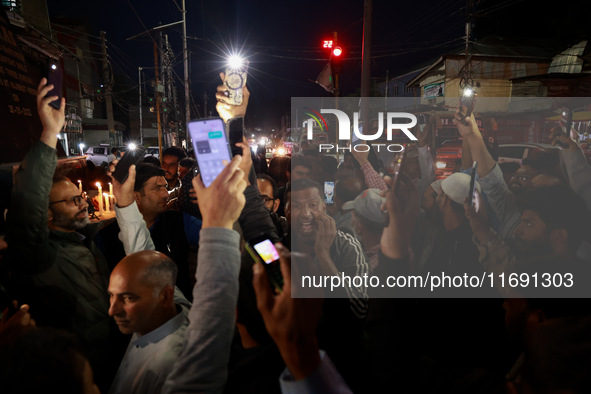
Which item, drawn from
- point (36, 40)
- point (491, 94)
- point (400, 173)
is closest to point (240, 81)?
point (400, 173)

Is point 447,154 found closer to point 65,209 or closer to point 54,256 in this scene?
point 65,209

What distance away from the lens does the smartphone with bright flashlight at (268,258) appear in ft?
3.79

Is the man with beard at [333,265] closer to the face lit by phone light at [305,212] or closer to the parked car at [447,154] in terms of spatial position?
the face lit by phone light at [305,212]

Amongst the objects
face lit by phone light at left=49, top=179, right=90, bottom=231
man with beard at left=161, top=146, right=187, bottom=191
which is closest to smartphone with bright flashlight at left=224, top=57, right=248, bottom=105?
face lit by phone light at left=49, top=179, right=90, bottom=231

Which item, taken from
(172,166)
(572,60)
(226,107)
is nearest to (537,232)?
(226,107)

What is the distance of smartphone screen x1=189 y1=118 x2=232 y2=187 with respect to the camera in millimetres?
1809

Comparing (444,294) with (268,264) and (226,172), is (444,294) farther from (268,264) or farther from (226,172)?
(226,172)

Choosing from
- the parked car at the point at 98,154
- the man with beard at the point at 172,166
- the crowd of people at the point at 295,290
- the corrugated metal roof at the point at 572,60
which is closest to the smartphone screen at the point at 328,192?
the crowd of people at the point at 295,290

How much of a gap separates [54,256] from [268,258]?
1.90m

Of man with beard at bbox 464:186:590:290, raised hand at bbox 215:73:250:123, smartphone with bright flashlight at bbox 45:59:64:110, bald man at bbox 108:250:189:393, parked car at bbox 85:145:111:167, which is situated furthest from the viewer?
parked car at bbox 85:145:111:167

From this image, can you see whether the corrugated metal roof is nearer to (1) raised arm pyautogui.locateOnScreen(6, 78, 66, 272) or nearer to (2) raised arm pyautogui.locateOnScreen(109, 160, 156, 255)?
(2) raised arm pyautogui.locateOnScreen(109, 160, 156, 255)

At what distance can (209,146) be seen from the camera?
191cm

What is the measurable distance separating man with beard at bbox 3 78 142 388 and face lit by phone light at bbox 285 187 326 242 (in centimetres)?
144

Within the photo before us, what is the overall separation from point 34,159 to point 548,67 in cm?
3463
